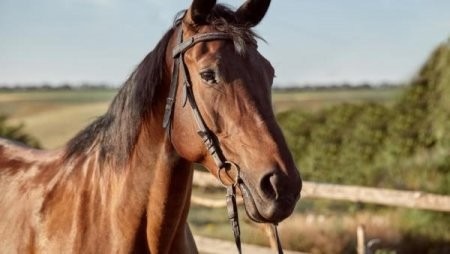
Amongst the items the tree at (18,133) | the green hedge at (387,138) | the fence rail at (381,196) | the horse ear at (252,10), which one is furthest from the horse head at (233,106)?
the tree at (18,133)

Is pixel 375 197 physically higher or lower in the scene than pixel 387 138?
higher

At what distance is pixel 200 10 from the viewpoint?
3035mm

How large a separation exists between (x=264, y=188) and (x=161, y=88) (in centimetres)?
71

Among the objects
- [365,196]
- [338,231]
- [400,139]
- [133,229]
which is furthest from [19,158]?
[400,139]

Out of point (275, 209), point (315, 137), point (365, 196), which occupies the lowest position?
point (315, 137)

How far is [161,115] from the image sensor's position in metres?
3.18

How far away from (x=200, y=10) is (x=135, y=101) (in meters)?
0.46

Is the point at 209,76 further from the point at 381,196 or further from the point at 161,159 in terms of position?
the point at 381,196

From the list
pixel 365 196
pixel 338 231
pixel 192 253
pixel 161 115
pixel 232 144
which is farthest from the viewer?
pixel 338 231

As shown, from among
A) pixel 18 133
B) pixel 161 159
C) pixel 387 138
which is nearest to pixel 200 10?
pixel 161 159

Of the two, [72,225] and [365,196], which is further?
[365,196]

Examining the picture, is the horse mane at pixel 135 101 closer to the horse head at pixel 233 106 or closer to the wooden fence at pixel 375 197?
the horse head at pixel 233 106

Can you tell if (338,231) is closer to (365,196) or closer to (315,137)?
(365,196)

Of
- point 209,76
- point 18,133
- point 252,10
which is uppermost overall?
point 252,10
